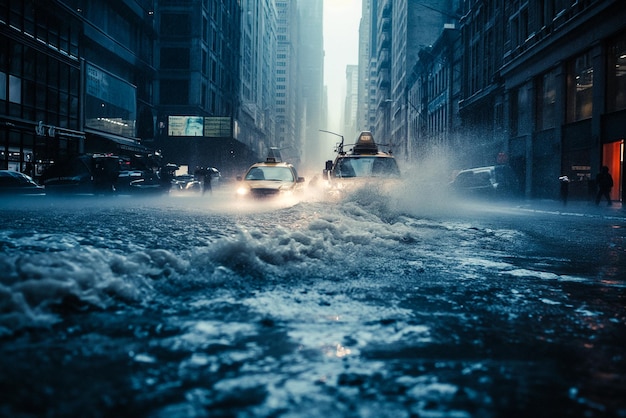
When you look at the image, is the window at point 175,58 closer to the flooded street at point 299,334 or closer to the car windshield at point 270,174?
the car windshield at point 270,174

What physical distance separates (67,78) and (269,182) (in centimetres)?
2219

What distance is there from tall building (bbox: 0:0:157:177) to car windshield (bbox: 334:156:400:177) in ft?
51.6

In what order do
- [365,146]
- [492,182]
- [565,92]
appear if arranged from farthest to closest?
[565,92], [492,182], [365,146]

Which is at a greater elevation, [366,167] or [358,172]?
[366,167]

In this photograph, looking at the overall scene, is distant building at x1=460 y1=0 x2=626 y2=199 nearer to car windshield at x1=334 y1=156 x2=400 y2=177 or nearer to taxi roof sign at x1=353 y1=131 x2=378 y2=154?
taxi roof sign at x1=353 y1=131 x2=378 y2=154

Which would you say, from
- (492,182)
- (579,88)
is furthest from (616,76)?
(492,182)

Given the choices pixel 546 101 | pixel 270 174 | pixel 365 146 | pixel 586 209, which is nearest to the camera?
pixel 270 174

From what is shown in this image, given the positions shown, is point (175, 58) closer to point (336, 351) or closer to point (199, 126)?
point (199, 126)

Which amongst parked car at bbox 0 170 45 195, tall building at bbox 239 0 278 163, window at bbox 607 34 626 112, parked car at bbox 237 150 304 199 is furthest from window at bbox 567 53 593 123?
tall building at bbox 239 0 278 163

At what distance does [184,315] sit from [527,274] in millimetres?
3351

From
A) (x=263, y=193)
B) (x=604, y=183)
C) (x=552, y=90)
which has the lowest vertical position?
Result: (x=263, y=193)

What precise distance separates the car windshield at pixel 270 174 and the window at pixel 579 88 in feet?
50.1

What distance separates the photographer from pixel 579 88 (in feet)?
79.9

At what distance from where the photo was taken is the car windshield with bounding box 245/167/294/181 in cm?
1678
